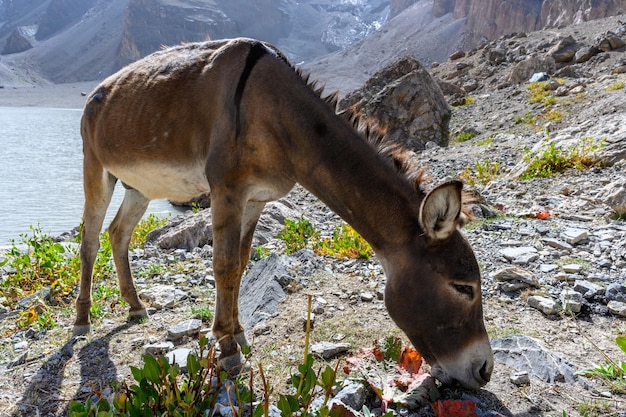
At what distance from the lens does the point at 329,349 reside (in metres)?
4.22

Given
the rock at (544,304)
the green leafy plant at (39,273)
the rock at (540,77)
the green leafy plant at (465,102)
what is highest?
the rock at (544,304)

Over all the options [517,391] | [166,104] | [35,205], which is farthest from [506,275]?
[35,205]

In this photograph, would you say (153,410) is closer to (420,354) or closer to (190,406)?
(190,406)

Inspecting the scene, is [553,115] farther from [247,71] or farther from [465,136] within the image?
[247,71]

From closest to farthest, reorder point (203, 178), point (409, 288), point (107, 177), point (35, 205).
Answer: point (409, 288) → point (203, 178) → point (107, 177) → point (35, 205)

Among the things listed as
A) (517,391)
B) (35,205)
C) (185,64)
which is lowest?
(35,205)

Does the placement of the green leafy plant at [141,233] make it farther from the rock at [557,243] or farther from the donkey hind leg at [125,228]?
the rock at [557,243]

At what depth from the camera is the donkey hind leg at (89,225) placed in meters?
5.50

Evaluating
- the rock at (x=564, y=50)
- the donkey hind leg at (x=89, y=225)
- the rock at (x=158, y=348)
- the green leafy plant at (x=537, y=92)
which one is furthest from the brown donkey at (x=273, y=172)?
the rock at (x=564, y=50)

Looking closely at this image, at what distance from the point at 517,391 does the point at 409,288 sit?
108cm

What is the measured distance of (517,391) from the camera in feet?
11.7

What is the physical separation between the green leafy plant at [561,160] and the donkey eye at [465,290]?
26.6 feet

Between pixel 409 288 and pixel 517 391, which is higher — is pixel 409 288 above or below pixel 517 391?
above

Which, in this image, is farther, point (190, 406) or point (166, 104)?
point (166, 104)
